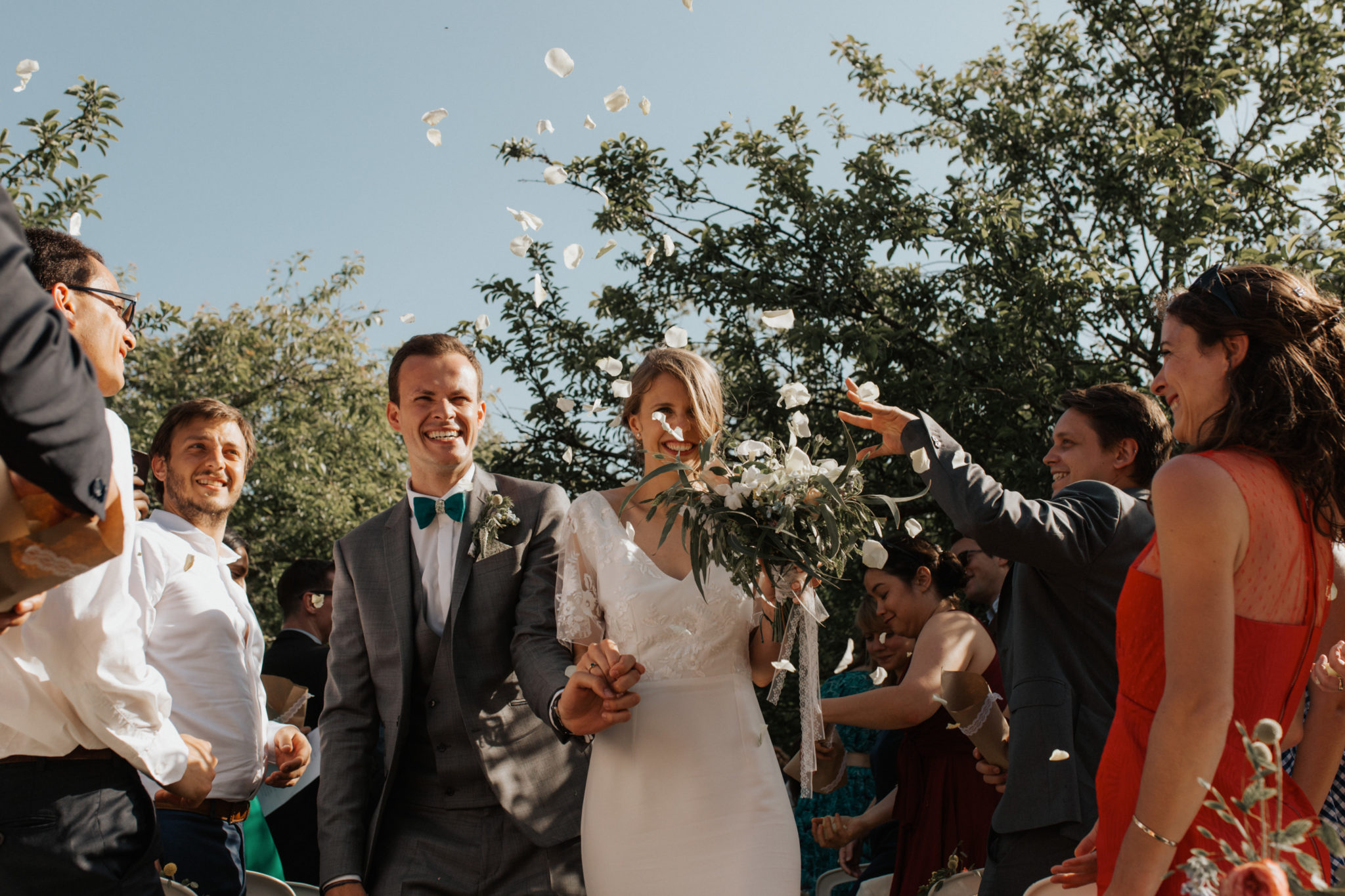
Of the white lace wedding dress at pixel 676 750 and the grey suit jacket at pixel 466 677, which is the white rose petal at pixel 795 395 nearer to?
the white lace wedding dress at pixel 676 750

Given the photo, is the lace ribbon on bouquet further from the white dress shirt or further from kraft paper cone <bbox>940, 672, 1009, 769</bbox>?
the white dress shirt

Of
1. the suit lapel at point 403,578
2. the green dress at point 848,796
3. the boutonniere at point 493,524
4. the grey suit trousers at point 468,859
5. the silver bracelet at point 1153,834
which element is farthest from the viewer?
the green dress at point 848,796

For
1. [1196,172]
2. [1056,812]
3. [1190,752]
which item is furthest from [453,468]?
[1196,172]

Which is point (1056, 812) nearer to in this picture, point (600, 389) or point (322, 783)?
point (322, 783)

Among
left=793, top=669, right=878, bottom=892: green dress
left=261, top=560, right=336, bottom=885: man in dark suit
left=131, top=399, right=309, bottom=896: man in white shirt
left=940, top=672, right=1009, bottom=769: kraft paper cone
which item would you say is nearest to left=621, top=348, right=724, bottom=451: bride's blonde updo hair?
left=940, top=672, right=1009, bottom=769: kraft paper cone

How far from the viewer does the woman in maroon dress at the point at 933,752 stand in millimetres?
4789

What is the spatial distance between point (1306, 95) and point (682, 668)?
7.75 m

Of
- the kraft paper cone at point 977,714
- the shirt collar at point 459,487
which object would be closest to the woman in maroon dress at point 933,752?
the kraft paper cone at point 977,714

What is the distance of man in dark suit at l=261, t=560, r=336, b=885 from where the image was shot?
6.04 meters

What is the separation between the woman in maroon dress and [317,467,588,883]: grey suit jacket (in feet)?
5.17

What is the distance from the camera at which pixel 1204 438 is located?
99.7 inches

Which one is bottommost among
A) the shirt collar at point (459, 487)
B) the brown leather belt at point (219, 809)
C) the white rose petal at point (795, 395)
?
the brown leather belt at point (219, 809)

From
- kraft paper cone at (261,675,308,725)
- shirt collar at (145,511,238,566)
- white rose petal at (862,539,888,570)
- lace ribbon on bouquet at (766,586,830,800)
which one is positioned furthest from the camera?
kraft paper cone at (261,675,308,725)

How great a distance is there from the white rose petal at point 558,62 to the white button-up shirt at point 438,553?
1.50 metres
